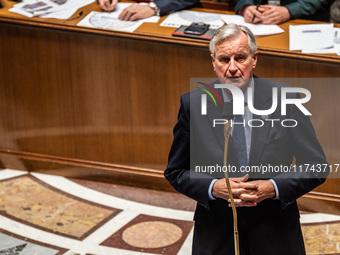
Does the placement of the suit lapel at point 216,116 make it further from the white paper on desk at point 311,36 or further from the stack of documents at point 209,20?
the stack of documents at point 209,20

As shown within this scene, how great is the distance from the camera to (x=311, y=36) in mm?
4062

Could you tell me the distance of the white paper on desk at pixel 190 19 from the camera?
4.36 metres

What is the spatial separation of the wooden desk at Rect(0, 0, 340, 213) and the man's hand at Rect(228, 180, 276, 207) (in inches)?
72.9

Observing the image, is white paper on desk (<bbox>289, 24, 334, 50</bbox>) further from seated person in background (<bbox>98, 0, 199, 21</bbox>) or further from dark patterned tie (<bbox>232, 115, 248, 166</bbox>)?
dark patterned tie (<bbox>232, 115, 248, 166</bbox>)

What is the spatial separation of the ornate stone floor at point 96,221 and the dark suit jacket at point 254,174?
4.92 ft

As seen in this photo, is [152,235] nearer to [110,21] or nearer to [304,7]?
[110,21]

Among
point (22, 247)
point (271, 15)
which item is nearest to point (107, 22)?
point (271, 15)

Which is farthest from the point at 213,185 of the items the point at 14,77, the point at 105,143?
the point at 14,77

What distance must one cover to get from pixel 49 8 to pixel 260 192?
2879 millimetres

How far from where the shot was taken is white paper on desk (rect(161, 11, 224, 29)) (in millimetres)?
4355

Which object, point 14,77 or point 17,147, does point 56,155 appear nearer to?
point 17,147

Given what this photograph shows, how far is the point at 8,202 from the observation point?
442 centimetres

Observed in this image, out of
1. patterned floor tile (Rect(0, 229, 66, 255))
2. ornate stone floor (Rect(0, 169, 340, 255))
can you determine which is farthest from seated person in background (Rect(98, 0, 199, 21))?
patterned floor tile (Rect(0, 229, 66, 255))

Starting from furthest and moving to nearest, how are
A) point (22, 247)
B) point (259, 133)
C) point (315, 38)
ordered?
point (315, 38) → point (22, 247) → point (259, 133)
